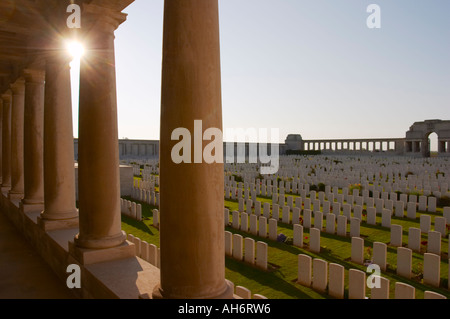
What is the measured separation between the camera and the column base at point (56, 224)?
929 centimetres

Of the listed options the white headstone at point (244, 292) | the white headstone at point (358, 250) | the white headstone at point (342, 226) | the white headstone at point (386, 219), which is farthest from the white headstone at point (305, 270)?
the white headstone at point (386, 219)

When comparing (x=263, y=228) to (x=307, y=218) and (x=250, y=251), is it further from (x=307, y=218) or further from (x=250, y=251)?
(x=250, y=251)

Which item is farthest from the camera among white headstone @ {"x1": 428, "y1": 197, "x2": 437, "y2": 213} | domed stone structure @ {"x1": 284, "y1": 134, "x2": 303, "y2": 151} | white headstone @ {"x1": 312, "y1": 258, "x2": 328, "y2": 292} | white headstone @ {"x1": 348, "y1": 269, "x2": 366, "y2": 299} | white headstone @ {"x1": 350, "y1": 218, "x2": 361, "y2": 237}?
domed stone structure @ {"x1": 284, "y1": 134, "x2": 303, "y2": 151}

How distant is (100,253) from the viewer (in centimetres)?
681

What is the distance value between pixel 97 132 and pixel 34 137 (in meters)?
6.18

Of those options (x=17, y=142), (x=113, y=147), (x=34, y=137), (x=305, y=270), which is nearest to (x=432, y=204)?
(x=305, y=270)

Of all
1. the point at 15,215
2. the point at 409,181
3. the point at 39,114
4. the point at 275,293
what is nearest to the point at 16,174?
the point at 15,215

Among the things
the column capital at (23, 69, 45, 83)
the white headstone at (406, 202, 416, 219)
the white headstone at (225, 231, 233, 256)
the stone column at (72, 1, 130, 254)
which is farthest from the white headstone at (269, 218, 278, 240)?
the column capital at (23, 69, 45, 83)

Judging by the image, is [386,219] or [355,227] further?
[386,219]

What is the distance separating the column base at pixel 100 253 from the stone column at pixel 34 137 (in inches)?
221

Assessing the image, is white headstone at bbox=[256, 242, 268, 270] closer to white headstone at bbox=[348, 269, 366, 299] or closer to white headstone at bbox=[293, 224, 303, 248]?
white headstone at bbox=[293, 224, 303, 248]

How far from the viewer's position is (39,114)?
460 inches

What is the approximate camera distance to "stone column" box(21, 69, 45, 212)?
11.6 m

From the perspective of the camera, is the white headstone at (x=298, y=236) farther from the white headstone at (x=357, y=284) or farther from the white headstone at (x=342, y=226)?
the white headstone at (x=357, y=284)
